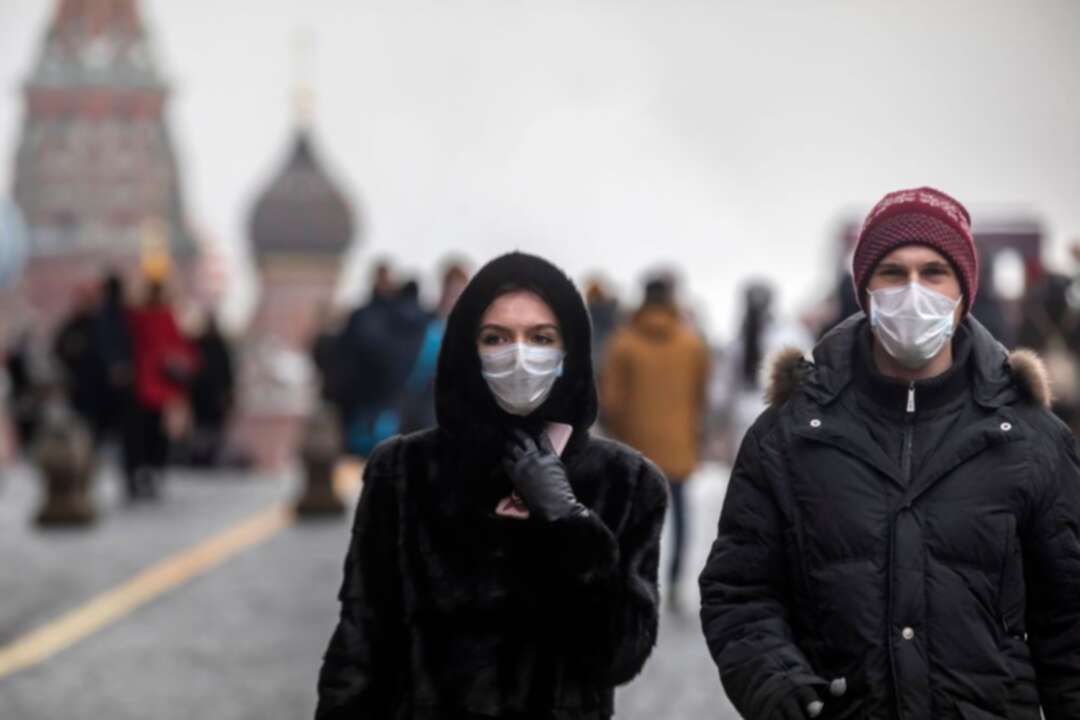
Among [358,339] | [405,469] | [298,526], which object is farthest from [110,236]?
[405,469]

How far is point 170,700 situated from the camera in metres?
9.87

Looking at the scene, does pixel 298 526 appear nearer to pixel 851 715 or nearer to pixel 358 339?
pixel 358 339

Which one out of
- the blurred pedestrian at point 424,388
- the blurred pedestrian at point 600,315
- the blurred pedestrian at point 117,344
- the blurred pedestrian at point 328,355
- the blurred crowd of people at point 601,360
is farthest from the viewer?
the blurred pedestrian at point 600,315

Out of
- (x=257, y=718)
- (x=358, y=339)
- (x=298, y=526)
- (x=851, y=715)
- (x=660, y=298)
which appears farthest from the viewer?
(x=298, y=526)

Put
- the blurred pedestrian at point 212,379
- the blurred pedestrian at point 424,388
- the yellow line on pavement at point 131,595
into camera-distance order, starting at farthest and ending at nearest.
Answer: the blurred pedestrian at point 212,379 → the yellow line on pavement at point 131,595 → the blurred pedestrian at point 424,388

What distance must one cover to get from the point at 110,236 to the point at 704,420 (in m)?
71.7

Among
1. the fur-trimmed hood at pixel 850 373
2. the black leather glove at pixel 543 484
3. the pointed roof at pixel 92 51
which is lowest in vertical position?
the black leather glove at pixel 543 484

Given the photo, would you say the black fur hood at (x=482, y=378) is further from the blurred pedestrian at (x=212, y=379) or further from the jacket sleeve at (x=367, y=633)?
the blurred pedestrian at (x=212, y=379)

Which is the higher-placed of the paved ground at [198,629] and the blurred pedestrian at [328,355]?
the blurred pedestrian at [328,355]

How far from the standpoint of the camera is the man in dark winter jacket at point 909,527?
14.4ft

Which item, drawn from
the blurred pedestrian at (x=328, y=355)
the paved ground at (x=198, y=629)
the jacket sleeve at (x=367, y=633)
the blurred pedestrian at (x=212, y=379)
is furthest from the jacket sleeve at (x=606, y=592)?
the blurred pedestrian at (x=212, y=379)

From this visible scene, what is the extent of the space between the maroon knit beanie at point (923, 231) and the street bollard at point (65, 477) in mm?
13438

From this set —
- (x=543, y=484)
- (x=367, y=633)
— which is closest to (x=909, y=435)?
(x=543, y=484)

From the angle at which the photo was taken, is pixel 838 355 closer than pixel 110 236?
Yes
